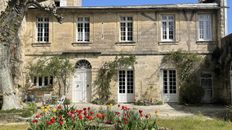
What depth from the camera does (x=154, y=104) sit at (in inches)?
769

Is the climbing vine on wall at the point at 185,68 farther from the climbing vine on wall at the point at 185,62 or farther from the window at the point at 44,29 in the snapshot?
the window at the point at 44,29

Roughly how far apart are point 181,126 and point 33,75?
40.3ft

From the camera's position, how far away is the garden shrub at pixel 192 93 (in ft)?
63.0

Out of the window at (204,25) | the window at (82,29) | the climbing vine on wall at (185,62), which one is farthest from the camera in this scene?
the window at (82,29)

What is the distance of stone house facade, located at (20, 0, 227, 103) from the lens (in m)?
20.1

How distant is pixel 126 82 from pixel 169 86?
2.64 metres

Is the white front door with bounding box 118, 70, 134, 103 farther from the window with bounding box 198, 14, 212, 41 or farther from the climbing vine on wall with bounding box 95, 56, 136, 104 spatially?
the window with bounding box 198, 14, 212, 41

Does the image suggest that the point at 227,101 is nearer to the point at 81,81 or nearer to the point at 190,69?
the point at 190,69

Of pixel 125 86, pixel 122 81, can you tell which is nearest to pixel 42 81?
pixel 122 81

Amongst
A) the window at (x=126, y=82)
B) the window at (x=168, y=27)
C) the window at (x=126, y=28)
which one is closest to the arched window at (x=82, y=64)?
the window at (x=126, y=82)

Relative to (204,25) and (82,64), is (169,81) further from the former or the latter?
(82,64)

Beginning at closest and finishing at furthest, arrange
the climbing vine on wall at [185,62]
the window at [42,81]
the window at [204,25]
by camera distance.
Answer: the climbing vine on wall at [185,62], the window at [204,25], the window at [42,81]

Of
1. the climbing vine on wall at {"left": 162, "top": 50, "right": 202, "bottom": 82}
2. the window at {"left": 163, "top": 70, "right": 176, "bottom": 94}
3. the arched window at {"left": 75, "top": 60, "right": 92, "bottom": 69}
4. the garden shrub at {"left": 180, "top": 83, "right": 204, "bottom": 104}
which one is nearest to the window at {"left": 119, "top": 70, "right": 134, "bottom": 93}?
the window at {"left": 163, "top": 70, "right": 176, "bottom": 94}

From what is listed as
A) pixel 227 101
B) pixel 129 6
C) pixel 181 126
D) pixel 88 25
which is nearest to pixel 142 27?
pixel 129 6
